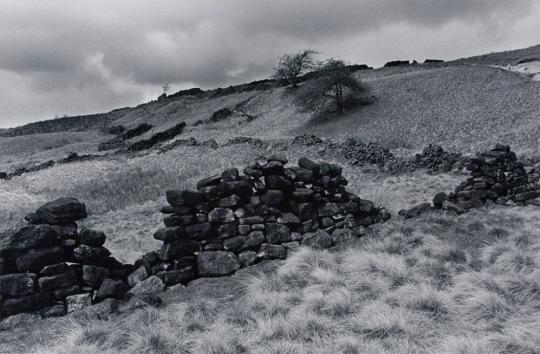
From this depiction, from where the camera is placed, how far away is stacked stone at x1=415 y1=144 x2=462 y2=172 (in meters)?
20.7

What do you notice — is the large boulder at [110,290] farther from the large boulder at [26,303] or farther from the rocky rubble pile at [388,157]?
the rocky rubble pile at [388,157]

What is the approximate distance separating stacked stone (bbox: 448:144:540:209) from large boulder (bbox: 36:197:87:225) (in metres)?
12.1

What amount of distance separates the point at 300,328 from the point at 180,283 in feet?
12.7

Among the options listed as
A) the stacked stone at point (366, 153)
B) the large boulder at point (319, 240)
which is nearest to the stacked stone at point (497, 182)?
the large boulder at point (319, 240)

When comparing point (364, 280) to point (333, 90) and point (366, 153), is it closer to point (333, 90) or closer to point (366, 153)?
point (366, 153)

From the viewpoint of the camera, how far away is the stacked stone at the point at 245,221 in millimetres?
9117

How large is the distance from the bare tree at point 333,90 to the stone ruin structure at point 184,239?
29.3 metres

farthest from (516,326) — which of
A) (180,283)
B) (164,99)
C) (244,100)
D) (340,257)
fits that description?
(164,99)

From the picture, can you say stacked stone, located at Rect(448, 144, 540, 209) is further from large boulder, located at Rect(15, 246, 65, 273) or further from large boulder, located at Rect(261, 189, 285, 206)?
large boulder, located at Rect(15, 246, 65, 273)

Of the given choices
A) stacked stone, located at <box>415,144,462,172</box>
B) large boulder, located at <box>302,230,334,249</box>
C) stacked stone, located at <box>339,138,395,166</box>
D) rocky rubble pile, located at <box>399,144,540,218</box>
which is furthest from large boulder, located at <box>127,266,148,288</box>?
stacked stone, located at <box>339,138,395,166</box>

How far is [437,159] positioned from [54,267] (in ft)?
62.8

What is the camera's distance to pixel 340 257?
9141 millimetres

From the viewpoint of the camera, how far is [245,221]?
380 inches

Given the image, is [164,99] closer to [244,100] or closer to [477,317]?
[244,100]
